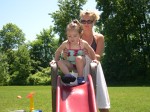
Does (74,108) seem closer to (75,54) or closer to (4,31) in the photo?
(75,54)

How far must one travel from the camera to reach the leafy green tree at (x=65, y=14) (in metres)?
49.1

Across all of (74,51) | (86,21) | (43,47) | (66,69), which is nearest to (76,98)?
(66,69)

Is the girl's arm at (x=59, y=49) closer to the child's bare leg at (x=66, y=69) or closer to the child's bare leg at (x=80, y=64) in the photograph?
the child's bare leg at (x=66, y=69)

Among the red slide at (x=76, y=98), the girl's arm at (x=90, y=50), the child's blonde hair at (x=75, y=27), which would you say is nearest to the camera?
the red slide at (x=76, y=98)

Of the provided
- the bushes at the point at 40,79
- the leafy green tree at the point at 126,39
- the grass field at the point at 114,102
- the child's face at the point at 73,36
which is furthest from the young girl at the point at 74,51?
the bushes at the point at 40,79

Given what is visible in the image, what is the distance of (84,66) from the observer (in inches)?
220

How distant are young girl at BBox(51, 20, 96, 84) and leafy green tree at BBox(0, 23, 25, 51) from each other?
233ft

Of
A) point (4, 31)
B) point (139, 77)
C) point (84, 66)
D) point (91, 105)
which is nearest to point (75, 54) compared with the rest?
point (84, 66)

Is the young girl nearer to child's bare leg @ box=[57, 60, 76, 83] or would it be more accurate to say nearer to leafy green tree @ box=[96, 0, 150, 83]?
child's bare leg @ box=[57, 60, 76, 83]

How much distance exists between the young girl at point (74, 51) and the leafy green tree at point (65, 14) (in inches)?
1699

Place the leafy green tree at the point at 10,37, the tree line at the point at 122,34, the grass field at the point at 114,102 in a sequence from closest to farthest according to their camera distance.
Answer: the grass field at the point at 114,102 < the tree line at the point at 122,34 < the leafy green tree at the point at 10,37

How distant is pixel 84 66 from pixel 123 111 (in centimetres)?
653

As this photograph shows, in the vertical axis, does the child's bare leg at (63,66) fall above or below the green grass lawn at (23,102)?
above

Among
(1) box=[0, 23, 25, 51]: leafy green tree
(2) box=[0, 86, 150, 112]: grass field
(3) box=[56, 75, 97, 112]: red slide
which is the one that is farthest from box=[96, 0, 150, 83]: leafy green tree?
(3) box=[56, 75, 97, 112]: red slide
